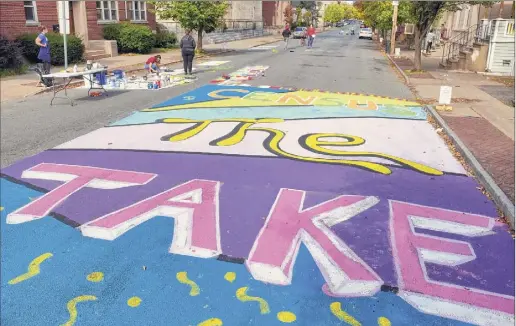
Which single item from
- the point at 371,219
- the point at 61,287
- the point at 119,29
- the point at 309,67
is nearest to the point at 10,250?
the point at 61,287

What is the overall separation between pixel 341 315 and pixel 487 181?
4.26 metres

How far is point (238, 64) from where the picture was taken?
25.1 metres

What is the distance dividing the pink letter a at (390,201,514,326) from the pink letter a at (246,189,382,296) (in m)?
0.38

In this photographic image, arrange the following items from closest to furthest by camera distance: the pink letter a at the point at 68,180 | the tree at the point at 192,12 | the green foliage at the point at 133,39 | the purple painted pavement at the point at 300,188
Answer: the purple painted pavement at the point at 300,188 → the pink letter a at the point at 68,180 → the tree at the point at 192,12 → the green foliage at the point at 133,39

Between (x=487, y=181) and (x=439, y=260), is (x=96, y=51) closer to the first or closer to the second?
(x=487, y=181)

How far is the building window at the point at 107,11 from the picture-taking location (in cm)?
3055

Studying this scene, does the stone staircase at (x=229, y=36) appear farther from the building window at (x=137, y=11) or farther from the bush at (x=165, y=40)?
the building window at (x=137, y=11)

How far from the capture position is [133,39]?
28.9 metres

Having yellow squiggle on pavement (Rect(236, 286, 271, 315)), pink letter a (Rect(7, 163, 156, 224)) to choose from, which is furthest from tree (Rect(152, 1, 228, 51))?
yellow squiggle on pavement (Rect(236, 286, 271, 315))

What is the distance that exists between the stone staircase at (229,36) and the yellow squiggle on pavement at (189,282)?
137 feet

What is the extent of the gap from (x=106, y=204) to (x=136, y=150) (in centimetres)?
267

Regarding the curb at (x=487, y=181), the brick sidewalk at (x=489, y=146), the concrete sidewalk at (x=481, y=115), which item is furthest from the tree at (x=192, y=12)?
the curb at (x=487, y=181)

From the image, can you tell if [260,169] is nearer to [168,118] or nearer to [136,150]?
[136,150]

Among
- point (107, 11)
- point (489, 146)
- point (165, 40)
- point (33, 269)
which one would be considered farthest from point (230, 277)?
point (165, 40)
